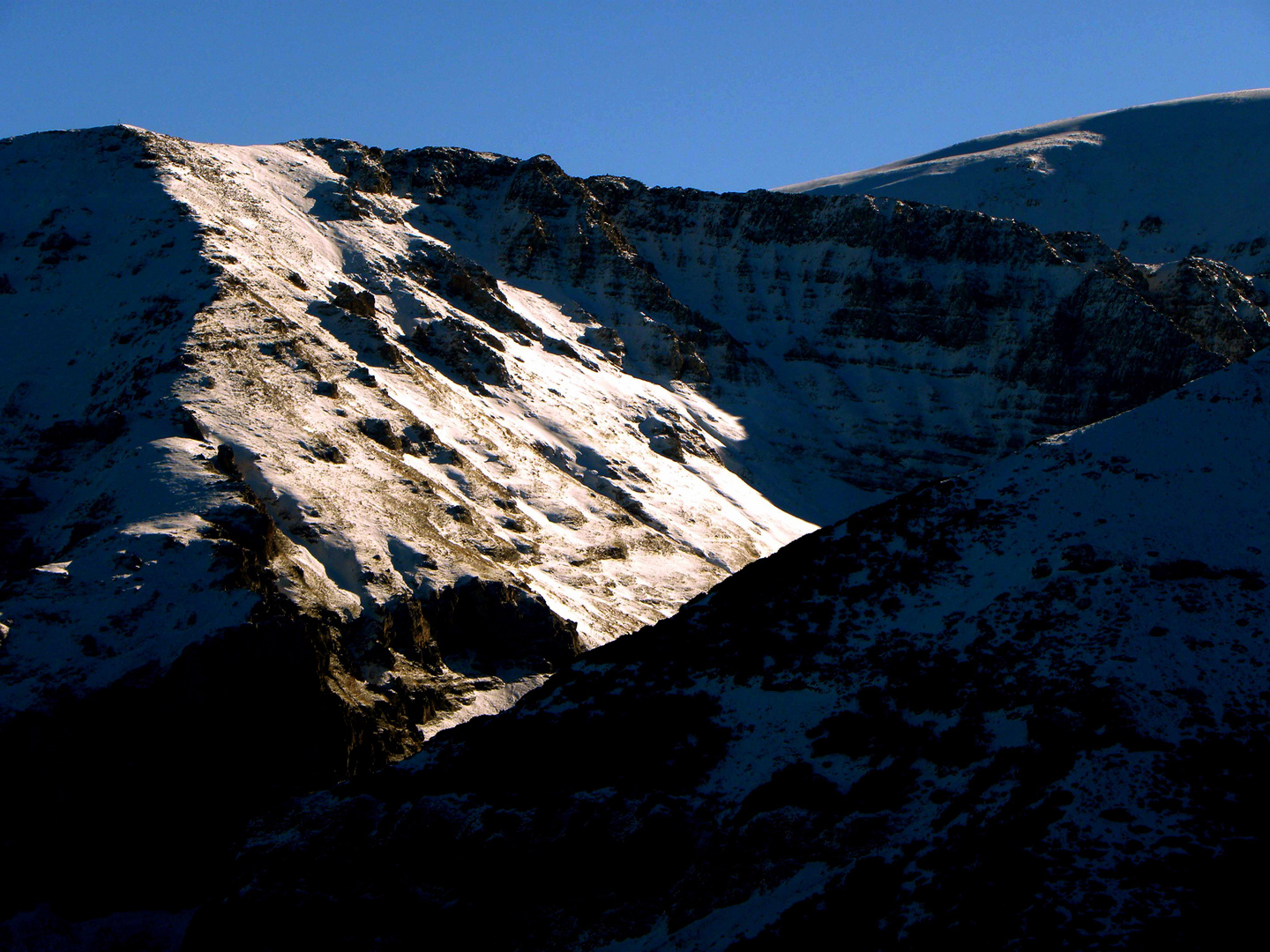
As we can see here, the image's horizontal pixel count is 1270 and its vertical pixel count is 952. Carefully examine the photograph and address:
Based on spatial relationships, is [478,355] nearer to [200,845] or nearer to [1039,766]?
[200,845]

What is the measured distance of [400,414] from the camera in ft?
311

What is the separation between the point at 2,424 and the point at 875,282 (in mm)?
99831

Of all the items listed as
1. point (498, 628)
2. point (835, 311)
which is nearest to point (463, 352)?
point (498, 628)

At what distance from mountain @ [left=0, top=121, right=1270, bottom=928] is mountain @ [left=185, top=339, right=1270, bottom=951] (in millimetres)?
16480

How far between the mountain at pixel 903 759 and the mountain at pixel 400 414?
16480mm

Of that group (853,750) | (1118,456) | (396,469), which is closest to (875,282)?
(396,469)

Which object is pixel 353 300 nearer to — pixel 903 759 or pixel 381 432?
pixel 381 432

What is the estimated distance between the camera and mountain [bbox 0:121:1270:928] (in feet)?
189

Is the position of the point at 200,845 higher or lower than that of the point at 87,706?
lower

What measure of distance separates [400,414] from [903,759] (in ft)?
223

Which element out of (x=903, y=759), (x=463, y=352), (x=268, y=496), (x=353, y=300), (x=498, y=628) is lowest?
(x=498, y=628)

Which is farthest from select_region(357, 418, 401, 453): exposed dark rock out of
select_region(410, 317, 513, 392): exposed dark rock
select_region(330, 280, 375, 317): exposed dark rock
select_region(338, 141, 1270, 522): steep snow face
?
select_region(338, 141, 1270, 522): steep snow face

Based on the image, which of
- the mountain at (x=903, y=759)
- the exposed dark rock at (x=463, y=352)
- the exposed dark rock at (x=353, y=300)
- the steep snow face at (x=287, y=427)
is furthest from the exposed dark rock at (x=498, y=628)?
the exposed dark rock at (x=353, y=300)

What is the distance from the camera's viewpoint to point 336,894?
111ft
